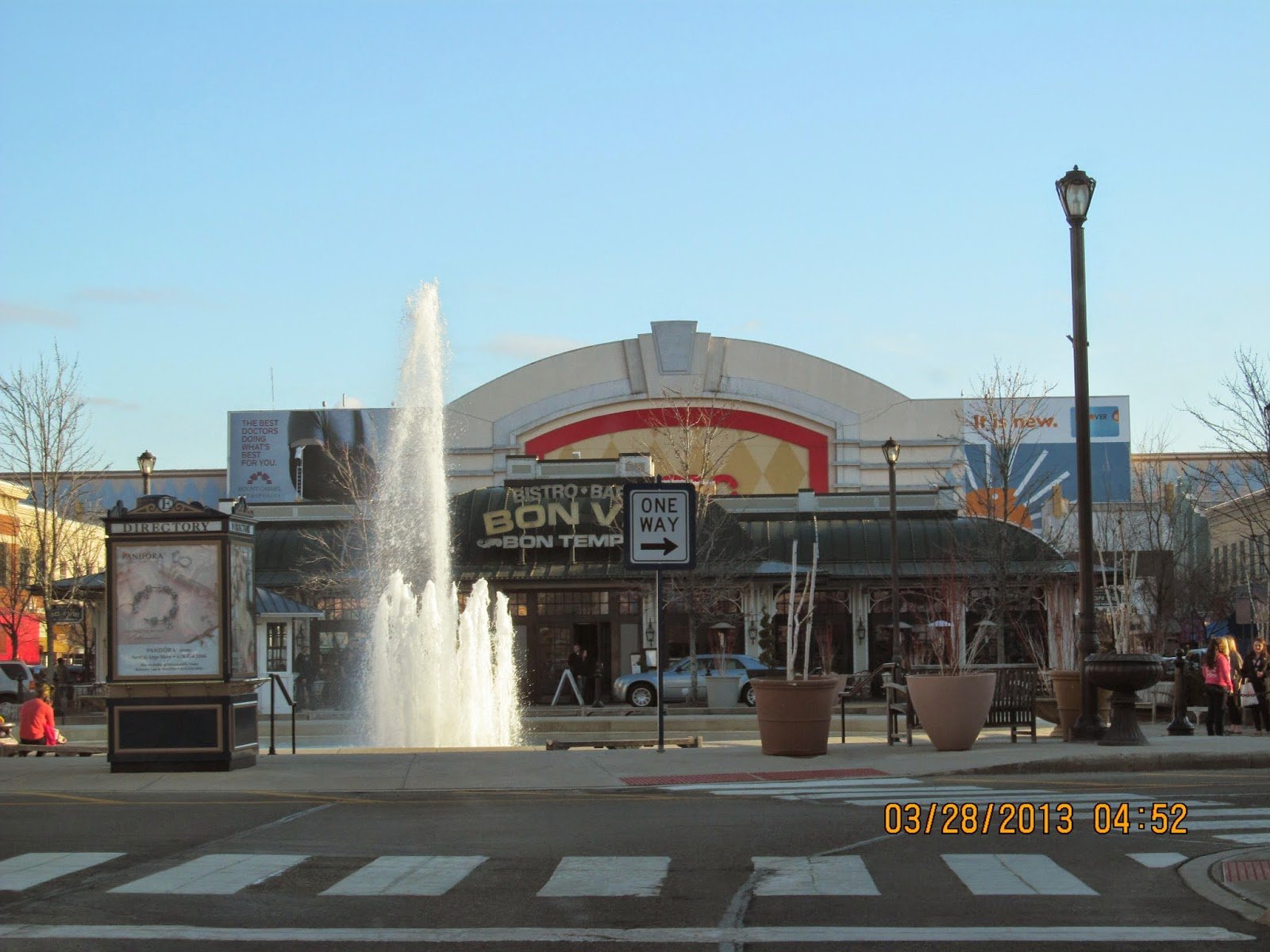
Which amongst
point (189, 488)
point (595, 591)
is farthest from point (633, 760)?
point (189, 488)

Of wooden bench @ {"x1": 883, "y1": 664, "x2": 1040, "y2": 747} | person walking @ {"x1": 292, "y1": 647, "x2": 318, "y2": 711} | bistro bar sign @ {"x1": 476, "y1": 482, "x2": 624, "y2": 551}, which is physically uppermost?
bistro bar sign @ {"x1": 476, "y1": 482, "x2": 624, "y2": 551}

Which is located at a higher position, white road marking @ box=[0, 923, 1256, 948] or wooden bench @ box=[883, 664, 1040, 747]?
wooden bench @ box=[883, 664, 1040, 747]

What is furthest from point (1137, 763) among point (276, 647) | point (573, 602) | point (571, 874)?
point (573, 602)

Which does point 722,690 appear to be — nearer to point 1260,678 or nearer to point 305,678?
point 305,678

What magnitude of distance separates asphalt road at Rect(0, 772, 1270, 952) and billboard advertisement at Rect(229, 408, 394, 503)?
50778mm

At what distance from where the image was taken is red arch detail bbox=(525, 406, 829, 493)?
59.2 metres

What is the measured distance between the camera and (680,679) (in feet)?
120

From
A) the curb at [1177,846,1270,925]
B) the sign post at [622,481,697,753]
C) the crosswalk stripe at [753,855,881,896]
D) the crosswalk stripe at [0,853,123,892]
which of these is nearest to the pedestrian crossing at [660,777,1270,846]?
the curb at [1177,846,1270,925]

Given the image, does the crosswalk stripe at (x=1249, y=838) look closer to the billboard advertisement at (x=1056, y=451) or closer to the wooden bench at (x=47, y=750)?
the wooden bench at (x=47, y=750)

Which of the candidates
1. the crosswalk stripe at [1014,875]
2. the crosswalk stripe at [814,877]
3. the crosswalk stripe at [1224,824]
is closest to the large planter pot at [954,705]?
the crosswalk stripe at [1224,824]

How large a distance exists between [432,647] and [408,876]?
14290 mm

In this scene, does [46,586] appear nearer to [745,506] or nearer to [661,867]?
[745,506]

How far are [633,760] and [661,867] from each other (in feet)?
22.2

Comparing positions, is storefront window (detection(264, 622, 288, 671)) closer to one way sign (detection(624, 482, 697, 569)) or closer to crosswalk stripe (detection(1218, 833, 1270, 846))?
one way sign (detection(624, 482, 697, 569))
